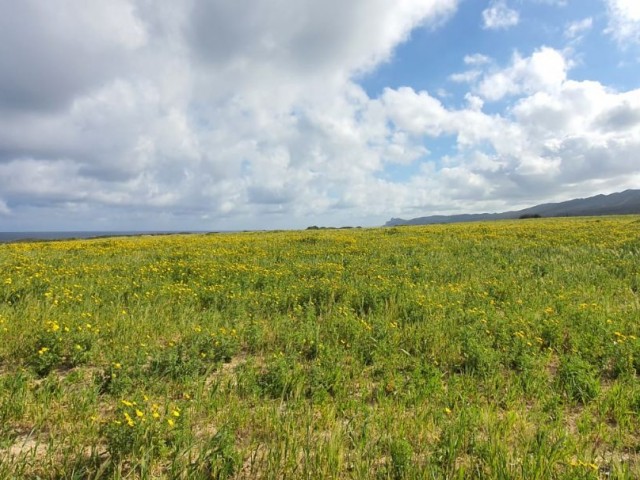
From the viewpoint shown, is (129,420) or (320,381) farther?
(320,381)

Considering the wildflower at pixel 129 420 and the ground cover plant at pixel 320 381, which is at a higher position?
the wildflower at pixel 129 420

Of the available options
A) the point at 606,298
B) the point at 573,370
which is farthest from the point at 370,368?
the point at 606,298

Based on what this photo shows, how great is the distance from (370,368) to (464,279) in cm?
722

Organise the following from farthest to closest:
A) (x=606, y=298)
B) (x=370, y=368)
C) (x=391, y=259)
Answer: (x=391, y=259) < (x=606, y=298) < (x=370, y=368)

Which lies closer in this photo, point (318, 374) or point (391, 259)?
point (318, 374)

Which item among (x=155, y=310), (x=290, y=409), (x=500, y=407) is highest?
(x=155, y=310)

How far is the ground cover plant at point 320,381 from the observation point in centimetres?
344

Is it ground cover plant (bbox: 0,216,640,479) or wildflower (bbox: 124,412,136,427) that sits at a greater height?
wildflower (bbox: 124,412,136,427)

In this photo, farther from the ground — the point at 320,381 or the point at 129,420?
the point at 129,420

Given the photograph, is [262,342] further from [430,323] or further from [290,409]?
[430,323]

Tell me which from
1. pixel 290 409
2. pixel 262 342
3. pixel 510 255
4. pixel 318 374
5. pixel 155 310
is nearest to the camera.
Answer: pixel 290 409

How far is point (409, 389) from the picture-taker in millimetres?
4770

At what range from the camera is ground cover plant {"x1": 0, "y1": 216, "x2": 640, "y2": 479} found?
3439 mm

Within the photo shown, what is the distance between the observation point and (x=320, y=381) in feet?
16.4
